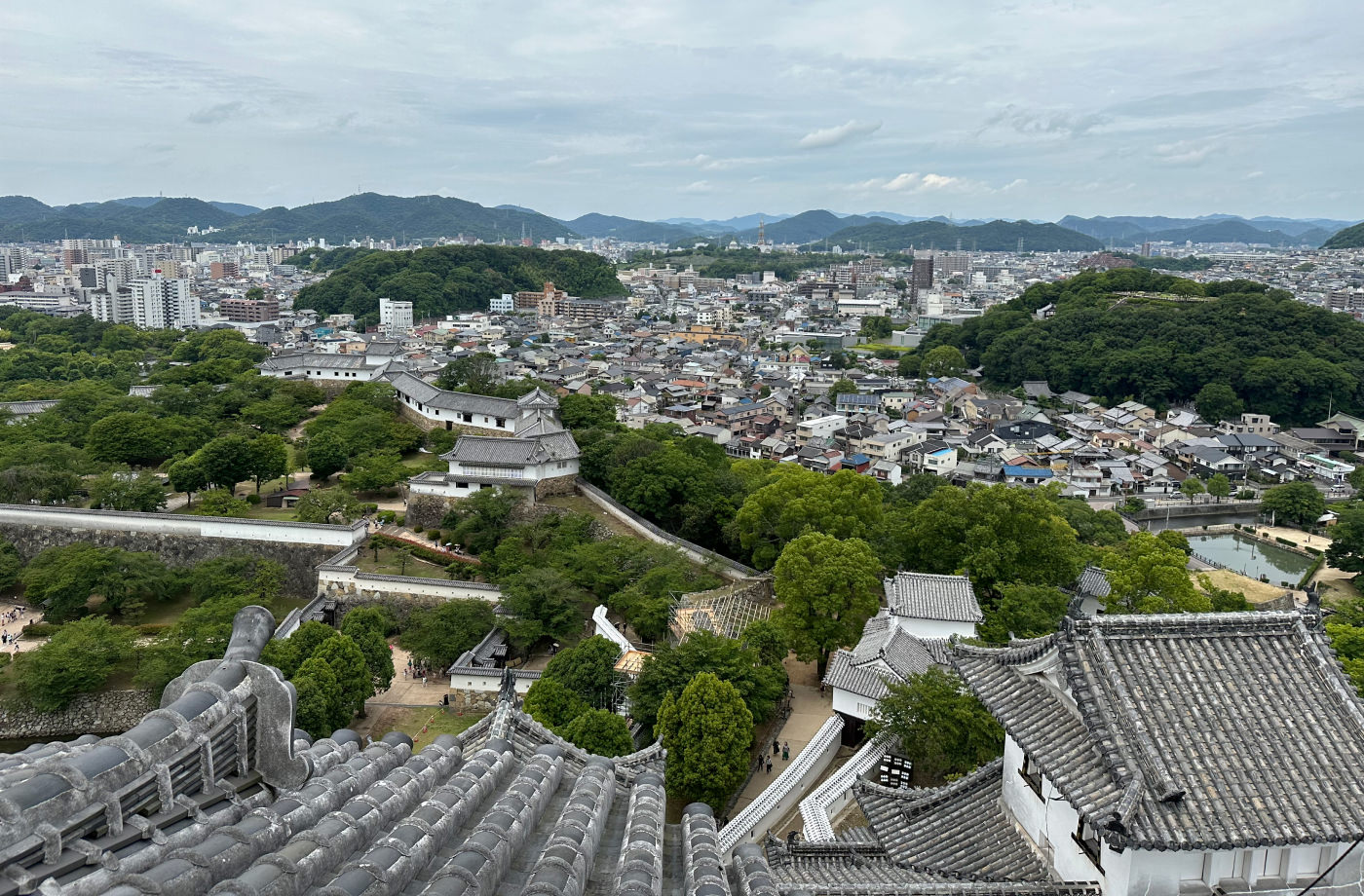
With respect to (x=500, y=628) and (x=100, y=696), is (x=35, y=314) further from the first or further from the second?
(x=500, y=628)

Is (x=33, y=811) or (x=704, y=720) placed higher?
(x=33, y=811)

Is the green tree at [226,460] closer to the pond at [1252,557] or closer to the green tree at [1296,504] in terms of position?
the pond at [1252,557]

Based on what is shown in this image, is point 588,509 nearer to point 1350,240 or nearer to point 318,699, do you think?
point 318,699

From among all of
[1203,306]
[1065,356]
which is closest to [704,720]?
[1065,356]

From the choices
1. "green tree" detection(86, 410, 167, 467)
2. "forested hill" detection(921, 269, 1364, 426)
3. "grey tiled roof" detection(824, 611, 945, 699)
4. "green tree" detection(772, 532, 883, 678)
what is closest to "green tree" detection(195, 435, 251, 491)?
"green tree" detection(86, 410, 167, 467)

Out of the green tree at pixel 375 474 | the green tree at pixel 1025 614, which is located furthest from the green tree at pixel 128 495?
the green tree at pixel 1025 614

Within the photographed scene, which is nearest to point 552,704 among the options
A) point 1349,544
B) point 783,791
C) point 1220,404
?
point 783,791

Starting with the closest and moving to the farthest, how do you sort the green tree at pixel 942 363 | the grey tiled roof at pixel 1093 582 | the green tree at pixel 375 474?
the grey tiled roof at pixel 1093 582 → the green tree at pixel 375 474 → the green tree at pixel 942 363
